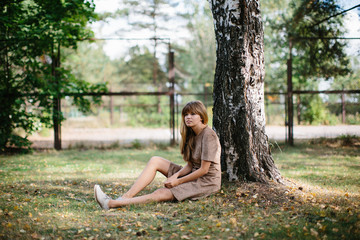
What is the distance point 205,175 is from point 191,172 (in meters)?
0.22

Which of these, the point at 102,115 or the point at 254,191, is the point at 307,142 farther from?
the point at 102,115

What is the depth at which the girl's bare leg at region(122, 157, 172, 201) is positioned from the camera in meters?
3.75

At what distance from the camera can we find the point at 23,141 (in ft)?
28.2

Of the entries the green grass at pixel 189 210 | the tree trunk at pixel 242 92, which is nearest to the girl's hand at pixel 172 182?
the green grass at pixel 189 210

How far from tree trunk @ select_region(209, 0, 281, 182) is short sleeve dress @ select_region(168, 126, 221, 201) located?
20.2 inches

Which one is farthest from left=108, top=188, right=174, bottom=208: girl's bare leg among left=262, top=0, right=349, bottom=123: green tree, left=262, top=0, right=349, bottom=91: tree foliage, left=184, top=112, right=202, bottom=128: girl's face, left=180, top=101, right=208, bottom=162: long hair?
left=262, top=0, right=349, bottom=91: tree foliage

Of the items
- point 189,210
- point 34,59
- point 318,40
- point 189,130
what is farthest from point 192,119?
point 318,40

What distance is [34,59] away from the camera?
8578 mm

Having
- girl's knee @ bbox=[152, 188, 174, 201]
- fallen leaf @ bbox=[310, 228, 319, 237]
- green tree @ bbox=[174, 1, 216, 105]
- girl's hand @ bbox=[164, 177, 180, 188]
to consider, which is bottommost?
fallen leaf @ bbox=[310, 228, 319, 237]

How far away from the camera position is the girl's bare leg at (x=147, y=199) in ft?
11.7

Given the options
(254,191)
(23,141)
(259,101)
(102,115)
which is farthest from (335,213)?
(102,115)

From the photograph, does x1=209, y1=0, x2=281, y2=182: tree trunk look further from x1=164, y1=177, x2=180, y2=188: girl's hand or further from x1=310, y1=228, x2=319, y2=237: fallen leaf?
x1=310, y1=228, x2=319, y2=237: fallen leaf

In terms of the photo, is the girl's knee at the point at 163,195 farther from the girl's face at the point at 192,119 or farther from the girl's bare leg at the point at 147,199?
the girl's face at the point at 192,119

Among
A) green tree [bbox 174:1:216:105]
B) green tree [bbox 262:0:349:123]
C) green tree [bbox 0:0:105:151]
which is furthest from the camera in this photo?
green tree [bbox 174:1:216:105]
